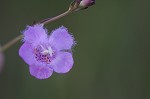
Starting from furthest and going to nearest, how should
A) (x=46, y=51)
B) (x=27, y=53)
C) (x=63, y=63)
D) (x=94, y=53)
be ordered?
(x=94, y=53)
(x=46, y=51)
(x=63, y=63)
(x=27, y=53)

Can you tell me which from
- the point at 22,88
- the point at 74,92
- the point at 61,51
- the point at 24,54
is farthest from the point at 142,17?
the point at 24,54

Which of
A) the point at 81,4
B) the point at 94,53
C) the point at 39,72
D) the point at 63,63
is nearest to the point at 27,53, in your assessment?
the point at 39,72

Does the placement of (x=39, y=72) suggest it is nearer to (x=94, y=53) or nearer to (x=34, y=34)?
(x=34, y=34)

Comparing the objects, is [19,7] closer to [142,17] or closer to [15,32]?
[15,32]

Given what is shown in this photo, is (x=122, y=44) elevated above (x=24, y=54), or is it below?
above

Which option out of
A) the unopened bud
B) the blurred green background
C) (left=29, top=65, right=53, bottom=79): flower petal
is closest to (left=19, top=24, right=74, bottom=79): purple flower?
(left=29, top=65, right=53, bottom=79): flower petal
